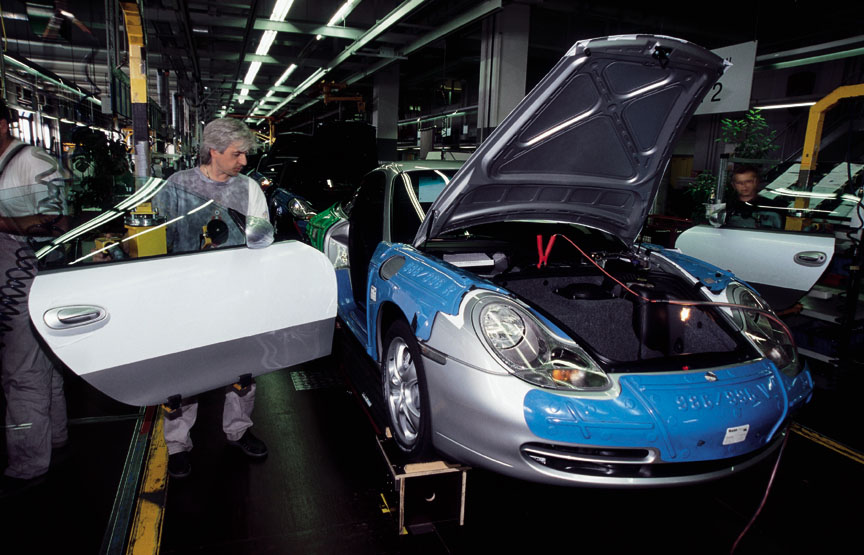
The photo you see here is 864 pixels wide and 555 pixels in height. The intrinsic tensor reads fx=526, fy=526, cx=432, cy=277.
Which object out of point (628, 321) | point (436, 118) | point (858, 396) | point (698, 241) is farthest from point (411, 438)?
point (436, 118)

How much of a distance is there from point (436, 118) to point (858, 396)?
16401 mm

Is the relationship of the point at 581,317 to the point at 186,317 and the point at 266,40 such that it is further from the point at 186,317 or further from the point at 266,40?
the point at 266,40

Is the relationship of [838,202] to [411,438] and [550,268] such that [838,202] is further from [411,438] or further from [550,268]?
[411,438]

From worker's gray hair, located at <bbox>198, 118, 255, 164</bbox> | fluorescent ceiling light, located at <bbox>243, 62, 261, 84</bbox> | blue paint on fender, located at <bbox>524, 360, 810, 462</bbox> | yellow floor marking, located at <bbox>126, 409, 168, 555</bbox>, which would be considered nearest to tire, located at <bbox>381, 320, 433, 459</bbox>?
Answer: blue paint on fender, located at <bbox>524, 360, 810, 462</bbox>

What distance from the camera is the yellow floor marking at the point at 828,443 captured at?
9.84 ft

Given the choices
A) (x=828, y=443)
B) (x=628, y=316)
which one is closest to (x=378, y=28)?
(x=628, y=316)

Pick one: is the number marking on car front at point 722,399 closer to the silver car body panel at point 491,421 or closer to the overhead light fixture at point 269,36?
the silver car body panel at point 491,421

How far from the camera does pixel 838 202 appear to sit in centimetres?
474

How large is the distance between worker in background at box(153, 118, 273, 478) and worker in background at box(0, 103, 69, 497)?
453 millimetres

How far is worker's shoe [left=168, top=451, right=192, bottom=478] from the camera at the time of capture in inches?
102

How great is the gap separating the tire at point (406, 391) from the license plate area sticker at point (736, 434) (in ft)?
3.58

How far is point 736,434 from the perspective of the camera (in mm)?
1902

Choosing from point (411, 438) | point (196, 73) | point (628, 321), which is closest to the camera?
point (411, 438)

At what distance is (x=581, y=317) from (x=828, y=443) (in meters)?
1.91
